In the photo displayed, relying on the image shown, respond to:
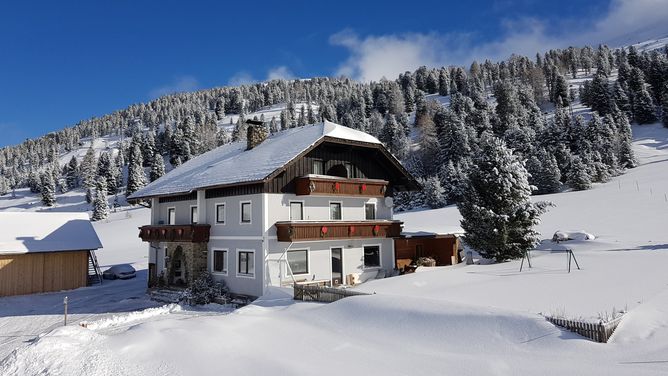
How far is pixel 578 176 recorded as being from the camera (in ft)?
211

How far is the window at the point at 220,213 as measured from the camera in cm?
2825

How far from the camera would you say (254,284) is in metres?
25.8

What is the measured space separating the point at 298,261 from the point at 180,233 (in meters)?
8.24

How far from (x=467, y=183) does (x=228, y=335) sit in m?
19.8

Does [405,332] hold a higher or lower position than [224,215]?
lower

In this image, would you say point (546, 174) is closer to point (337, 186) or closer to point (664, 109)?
point (664, 109)

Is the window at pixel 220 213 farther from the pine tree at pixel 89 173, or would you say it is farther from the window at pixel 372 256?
the pine tree at pixel 89 173

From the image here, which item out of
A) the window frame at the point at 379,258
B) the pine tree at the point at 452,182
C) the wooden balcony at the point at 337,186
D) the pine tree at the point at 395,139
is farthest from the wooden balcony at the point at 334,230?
the pine tree at the point at 395,139

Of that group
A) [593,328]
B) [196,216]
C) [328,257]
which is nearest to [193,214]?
[196,216]

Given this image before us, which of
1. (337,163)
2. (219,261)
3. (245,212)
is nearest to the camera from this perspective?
(245,212)

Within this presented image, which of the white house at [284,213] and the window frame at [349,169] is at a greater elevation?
the window frame at [349,169]

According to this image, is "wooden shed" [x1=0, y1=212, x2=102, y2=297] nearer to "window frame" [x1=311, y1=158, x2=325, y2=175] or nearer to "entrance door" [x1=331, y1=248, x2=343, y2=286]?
"window frame" [x1=311, y1=158, x2=325, y2=175]

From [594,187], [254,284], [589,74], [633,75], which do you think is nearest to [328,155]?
[254,284]

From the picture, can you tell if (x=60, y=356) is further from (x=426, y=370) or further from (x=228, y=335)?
(x=426, y=370)
